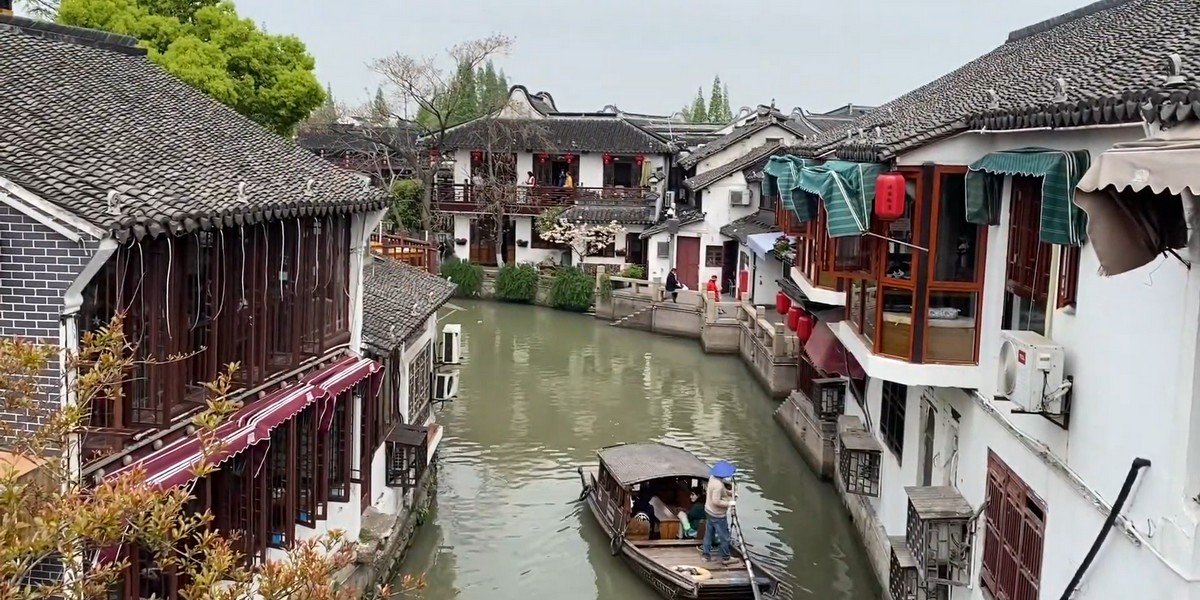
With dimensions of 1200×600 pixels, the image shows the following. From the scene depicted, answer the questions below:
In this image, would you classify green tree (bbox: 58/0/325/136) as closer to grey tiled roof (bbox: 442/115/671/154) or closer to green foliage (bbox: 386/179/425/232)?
green foliage (bbox: 386/179/425/232)

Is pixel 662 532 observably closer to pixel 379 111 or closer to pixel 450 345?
pixel 450 345

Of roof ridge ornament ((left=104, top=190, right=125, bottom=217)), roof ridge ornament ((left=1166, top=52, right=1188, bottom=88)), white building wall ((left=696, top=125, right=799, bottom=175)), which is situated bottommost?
roof ridge ornament ((left=104, top=190, right=125, bottom=217))

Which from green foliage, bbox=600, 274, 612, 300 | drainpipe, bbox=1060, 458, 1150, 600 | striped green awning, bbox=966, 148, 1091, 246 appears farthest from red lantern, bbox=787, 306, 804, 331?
green foliage, bbox=600, 274, 612, 300

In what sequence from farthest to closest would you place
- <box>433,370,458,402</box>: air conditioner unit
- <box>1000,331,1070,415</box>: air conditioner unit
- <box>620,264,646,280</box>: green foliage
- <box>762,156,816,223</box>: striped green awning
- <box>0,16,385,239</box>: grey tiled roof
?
1. <box>620,264,646,280</box>: green foliage
2. <box>433,370,458,402</box>: air conditioner unit
3. <box>762,156,816,223</box>: striped green awning
4. <box>1000,331,1070,415</box>: air conditioner unit
5. <box>0,16,385,239</box>: grey tiled roof

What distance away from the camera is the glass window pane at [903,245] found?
441 inches

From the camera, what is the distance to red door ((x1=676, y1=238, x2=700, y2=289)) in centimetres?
3728

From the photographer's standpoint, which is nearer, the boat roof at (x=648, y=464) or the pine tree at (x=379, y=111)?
the boat roof at (x=648, y=464)

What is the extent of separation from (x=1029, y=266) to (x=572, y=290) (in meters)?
28.0

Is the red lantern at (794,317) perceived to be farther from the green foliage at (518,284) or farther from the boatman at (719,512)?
the green foliage at (518,284)

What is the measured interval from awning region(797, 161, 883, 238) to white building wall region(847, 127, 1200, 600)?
117cm

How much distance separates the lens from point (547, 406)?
24297 mm

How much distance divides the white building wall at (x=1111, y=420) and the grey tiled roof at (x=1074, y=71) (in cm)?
35

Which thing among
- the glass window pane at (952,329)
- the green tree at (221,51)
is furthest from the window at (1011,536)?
the green tree at (221,51)

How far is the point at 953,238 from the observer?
10922 mm
